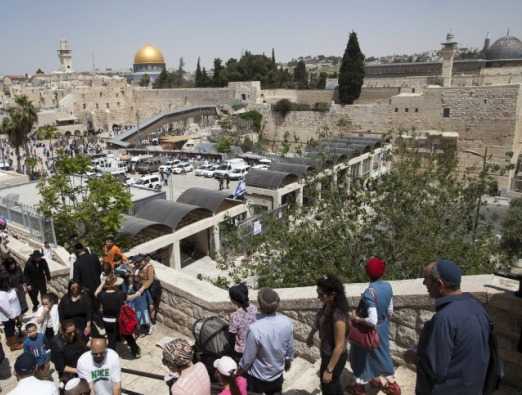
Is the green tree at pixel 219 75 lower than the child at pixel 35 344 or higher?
higher

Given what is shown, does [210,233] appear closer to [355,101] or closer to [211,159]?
[211,159]

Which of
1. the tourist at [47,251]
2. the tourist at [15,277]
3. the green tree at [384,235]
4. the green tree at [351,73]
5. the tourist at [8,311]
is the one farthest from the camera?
the green tree at [351,73]

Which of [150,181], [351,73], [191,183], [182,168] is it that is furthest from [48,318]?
[351,73]

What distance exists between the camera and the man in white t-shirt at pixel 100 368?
3029 millimetres

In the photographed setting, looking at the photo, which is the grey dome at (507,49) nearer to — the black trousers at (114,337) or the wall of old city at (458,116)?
the wall of old city at (458,116)

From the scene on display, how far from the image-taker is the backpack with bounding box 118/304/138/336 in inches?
164

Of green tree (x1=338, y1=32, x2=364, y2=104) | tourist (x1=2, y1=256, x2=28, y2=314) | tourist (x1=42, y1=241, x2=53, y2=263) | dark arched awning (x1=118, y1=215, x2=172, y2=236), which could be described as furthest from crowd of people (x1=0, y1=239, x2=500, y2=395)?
green tree (x1=338, y1=32, x2=364, y2=104)

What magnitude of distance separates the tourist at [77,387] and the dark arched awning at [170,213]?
936 centimetres

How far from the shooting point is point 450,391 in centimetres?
210

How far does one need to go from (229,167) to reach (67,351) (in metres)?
22.9

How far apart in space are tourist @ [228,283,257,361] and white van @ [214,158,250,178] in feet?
70.3

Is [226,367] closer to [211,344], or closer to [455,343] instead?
[211,344]

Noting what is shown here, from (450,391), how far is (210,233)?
13.0 m

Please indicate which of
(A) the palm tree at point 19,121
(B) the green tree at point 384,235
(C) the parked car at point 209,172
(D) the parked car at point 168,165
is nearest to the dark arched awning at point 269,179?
(B) the green tree at point 384,235
